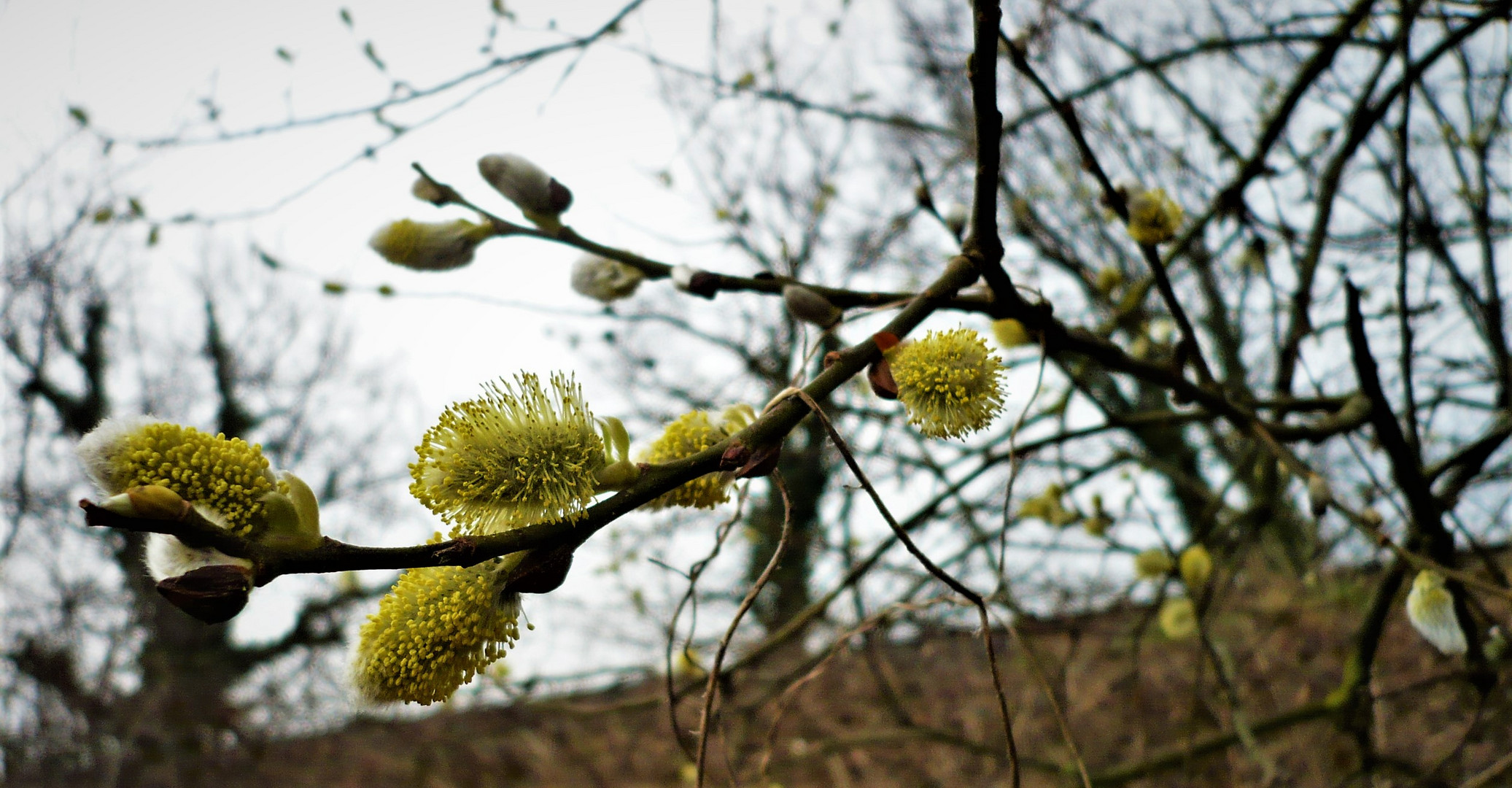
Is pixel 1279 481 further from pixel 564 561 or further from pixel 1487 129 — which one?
pixel 564 561

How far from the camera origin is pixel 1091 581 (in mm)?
2848

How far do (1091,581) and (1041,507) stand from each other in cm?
133

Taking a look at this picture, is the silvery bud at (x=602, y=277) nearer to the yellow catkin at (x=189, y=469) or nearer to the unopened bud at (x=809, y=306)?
the unopened bud at (x=809, y=306)

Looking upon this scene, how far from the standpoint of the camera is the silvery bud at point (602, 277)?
2.88 feet

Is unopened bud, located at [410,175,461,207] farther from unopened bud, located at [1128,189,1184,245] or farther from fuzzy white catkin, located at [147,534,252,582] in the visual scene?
unopened bud, located at [1128,189,1184,245]

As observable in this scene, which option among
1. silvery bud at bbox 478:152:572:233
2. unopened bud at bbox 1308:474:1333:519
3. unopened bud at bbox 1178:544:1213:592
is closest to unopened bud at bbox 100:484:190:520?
silvery bud at bbox 478:152:572:233

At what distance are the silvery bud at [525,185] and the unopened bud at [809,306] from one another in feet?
0.77

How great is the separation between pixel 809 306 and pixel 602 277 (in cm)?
28

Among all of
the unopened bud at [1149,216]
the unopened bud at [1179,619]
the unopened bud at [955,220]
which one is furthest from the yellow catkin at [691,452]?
the unopened bud at [1179,619]

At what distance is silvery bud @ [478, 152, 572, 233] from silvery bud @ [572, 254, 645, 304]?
0.09 meters

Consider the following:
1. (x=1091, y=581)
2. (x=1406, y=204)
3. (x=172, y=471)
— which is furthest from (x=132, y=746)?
(x=1406, y=204)

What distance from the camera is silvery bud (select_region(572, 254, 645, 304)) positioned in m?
0.88

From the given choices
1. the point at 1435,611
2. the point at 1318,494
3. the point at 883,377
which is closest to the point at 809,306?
the point at 883,377

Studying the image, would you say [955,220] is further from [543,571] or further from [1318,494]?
[543,571]
